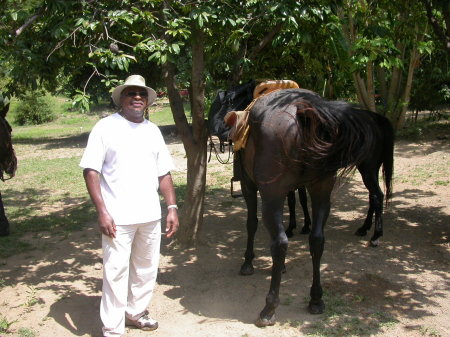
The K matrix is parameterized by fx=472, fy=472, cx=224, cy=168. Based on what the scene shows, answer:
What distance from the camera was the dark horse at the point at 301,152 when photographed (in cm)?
359

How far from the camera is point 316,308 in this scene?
3.90m

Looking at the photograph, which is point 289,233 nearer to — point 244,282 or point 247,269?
point 247,269

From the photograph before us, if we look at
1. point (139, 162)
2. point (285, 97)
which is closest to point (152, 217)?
point (139, 162)

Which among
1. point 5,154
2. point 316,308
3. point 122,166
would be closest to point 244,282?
point 316,308

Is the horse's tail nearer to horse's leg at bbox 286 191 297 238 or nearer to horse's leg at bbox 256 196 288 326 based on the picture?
horse's leg at bbox 286 191 297 238

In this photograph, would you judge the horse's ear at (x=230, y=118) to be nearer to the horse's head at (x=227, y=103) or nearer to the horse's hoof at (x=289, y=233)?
the horse's head at (x=227, y=103)

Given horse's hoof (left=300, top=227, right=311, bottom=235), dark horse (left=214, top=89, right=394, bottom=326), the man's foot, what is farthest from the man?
horse's hoof (left=300, top=227, right=311, bottom=235)

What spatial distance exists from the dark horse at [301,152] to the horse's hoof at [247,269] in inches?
37.7

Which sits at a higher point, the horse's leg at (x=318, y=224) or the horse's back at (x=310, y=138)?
the horse's back at (x=310, y=138)

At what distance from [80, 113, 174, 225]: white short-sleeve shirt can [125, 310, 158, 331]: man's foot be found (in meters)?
0.86

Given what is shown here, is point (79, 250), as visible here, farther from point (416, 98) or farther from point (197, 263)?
point (416, 98)

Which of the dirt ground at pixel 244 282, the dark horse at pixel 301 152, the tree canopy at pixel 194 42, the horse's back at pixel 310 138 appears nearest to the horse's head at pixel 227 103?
the tree canopy at pixel 194 42

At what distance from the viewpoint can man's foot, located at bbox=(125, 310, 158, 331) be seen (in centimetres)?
373

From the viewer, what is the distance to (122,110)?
3.62 meters
